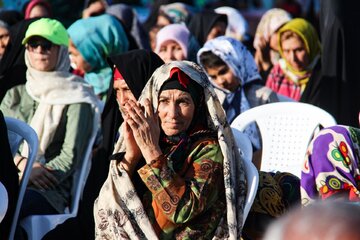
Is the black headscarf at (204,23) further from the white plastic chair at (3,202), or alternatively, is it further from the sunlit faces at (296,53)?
the white plastic chair at (3,202)

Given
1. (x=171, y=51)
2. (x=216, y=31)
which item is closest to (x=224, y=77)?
(x=171, y=51)

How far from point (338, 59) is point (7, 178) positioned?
3221mm

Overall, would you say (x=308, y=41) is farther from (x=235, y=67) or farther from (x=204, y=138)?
(x=204, y=138)

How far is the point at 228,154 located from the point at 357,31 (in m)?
3.30

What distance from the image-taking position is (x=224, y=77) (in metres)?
6.23

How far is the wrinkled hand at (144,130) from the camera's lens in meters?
3.68

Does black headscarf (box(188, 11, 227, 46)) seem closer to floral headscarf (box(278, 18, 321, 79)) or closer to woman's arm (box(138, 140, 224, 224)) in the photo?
floral headscarf (box(278, 18, 321, 79))

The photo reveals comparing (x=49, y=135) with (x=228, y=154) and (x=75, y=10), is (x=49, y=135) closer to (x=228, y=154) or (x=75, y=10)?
(x=228, y=154)

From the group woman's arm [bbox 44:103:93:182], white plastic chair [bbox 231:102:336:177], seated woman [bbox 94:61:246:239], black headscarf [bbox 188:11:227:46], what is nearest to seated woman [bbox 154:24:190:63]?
→ black headscarf [bbox 188:11:227:46]

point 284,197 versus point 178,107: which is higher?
point 178,107

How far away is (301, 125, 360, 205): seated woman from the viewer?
12.4 ft

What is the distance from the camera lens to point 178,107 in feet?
12.9

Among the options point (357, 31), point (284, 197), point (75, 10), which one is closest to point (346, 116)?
point (357, 31)

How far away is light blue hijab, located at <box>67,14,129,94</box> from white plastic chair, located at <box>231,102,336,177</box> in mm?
1989
